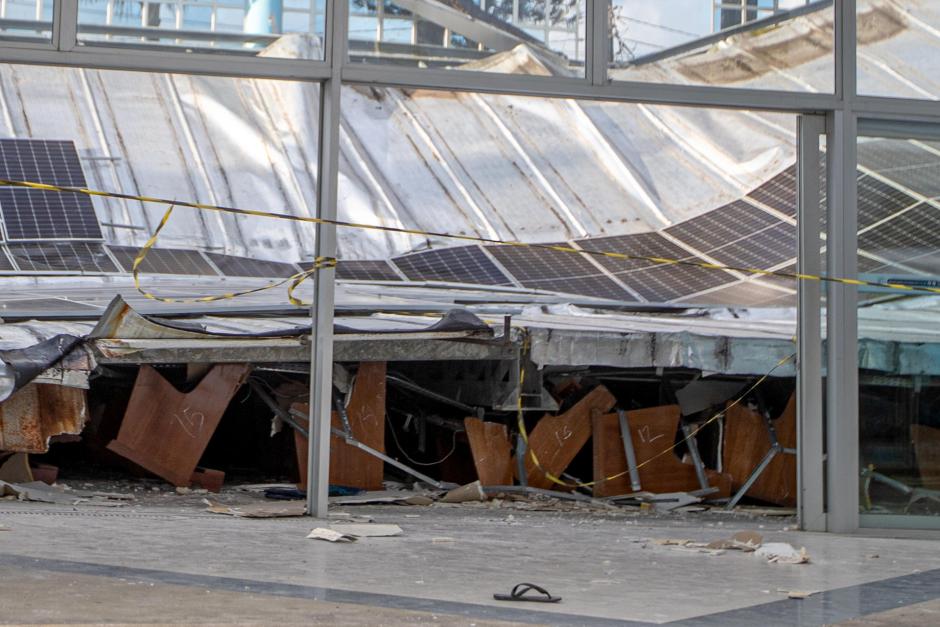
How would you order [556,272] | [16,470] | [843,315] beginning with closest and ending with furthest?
[843,315] < [16,470] < [556,272]

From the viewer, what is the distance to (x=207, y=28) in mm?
7242

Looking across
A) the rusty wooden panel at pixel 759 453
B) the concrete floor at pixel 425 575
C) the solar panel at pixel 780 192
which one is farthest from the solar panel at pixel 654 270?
the concrete floor at pixel 425 575

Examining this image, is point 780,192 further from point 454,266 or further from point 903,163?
point 903,163

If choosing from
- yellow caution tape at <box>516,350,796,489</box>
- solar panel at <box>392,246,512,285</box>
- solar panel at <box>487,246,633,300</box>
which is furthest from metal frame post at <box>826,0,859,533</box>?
solar panel at <box>392,246,512,285</box>

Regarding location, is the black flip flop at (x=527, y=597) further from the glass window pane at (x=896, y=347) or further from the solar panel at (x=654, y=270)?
the solar panel at (x=654, y=270)

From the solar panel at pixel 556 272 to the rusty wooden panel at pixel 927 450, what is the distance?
354 inches

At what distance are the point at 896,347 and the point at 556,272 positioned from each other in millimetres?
10222

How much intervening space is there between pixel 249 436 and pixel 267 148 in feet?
28.6

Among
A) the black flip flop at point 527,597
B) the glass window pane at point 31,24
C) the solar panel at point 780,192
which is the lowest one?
the black flip flop at point 527,597

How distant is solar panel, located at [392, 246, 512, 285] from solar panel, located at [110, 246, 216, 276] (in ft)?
8.29

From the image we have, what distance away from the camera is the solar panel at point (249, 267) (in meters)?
17.2

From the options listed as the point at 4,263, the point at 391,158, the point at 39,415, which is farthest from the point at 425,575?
the point at 391,158

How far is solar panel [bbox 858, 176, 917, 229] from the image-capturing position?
709cm

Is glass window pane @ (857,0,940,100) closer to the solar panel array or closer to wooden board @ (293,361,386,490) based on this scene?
wooden board @ (293,361,386,490)
